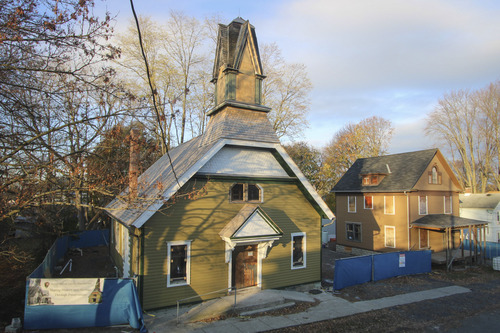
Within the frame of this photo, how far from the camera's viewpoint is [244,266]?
540 inches

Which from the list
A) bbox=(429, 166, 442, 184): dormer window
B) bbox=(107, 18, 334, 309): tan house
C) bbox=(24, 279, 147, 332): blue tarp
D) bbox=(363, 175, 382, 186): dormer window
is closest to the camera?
bbox=(24, 279, 147, 332): blue tarp

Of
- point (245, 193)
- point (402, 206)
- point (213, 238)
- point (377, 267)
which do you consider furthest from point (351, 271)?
point (402, 206)

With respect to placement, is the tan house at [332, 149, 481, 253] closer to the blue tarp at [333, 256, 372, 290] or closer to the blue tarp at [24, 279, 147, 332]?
the blue tarp at [333, 256, 372, 290]

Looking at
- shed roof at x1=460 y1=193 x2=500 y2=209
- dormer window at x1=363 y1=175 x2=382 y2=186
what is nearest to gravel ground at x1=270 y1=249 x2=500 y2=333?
dormer window at x1=363 y1=175 x2=382 y2=186

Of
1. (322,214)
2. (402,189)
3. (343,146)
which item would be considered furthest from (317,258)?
(343,146)

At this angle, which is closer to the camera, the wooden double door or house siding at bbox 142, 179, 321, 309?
house siding at bbox 142, 179, 321, 309

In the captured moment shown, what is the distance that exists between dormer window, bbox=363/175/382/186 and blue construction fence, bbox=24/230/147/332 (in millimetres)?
21613

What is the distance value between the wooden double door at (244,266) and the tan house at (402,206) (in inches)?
571

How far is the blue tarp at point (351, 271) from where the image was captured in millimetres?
15211

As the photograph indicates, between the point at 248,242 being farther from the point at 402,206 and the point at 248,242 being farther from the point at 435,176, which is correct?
the point at 435,176

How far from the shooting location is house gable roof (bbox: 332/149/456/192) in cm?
2380

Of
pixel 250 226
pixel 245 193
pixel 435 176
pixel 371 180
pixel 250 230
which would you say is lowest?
pixel 250 230

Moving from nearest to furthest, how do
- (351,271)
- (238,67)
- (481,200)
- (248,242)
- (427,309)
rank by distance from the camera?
(248,242) → (427,309) → (238,67) → (351,271) → (481,200)

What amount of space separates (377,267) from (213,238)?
1008 cm
